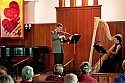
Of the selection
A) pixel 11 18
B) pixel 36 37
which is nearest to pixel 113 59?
pixel 36 37

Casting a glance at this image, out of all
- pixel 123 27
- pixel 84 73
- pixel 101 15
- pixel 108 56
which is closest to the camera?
pixel 84 73

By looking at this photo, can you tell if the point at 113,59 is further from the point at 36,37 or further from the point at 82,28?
the point at 36,37

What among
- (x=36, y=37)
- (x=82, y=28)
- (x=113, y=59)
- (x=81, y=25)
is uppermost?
(x=81, y=25)

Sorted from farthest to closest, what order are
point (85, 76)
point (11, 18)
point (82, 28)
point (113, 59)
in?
point (11, 18) < point (82, 28) < point (113, 59) < point (85, 76)

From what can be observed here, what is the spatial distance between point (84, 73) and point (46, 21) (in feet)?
23.4

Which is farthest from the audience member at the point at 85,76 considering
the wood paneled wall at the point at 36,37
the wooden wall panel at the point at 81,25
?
the wood paneled wall at the point at 36,37

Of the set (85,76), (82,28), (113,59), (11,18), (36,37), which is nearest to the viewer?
(85,76)

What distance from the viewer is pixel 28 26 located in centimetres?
1168

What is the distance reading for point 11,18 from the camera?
38.3 feet

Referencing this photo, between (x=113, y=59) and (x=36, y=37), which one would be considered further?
(x=36, y=37)

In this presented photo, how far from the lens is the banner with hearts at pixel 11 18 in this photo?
11602 millimetres

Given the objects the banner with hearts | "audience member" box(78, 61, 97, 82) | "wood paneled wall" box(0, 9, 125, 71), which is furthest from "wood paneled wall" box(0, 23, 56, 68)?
"audience member" box(78, 61, 97, 82)

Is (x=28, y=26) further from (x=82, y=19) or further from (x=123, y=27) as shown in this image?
(x=123, y=27)

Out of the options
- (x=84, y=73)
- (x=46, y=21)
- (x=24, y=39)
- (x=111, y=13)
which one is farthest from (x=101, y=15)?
(x=84, y=73)
